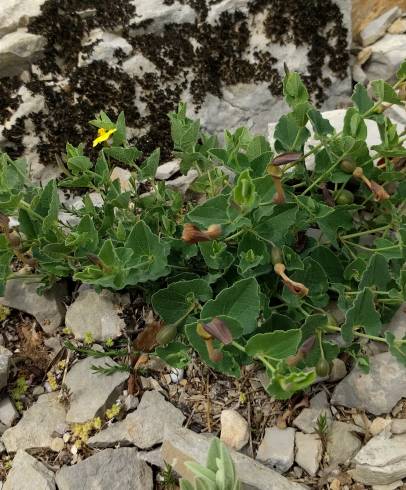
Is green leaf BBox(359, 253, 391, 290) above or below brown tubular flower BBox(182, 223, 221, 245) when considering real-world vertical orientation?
below

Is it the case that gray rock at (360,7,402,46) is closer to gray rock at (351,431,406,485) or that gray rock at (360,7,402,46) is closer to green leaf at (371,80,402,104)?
green leaf at (371,80,402,104)

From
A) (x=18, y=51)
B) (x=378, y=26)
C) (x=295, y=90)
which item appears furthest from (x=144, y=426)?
(x=378, y=26)

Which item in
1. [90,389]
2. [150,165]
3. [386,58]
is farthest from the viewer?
[386,58]

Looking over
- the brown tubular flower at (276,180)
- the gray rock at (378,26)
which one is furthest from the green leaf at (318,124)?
the gray rock at (378,26)

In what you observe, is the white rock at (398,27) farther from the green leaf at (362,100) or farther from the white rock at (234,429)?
the white rock at (234,429)

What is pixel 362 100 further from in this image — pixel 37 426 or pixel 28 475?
pixel 28 475

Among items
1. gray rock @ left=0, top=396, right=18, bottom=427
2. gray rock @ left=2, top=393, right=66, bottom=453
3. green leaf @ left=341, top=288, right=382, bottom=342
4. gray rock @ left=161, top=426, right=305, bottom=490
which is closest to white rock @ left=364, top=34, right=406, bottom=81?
green leaf @ left=341, top=288, right=382, bottom=342

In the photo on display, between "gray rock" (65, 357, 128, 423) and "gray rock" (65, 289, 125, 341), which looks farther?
"gray rock" (65, 289, 125, 341)
